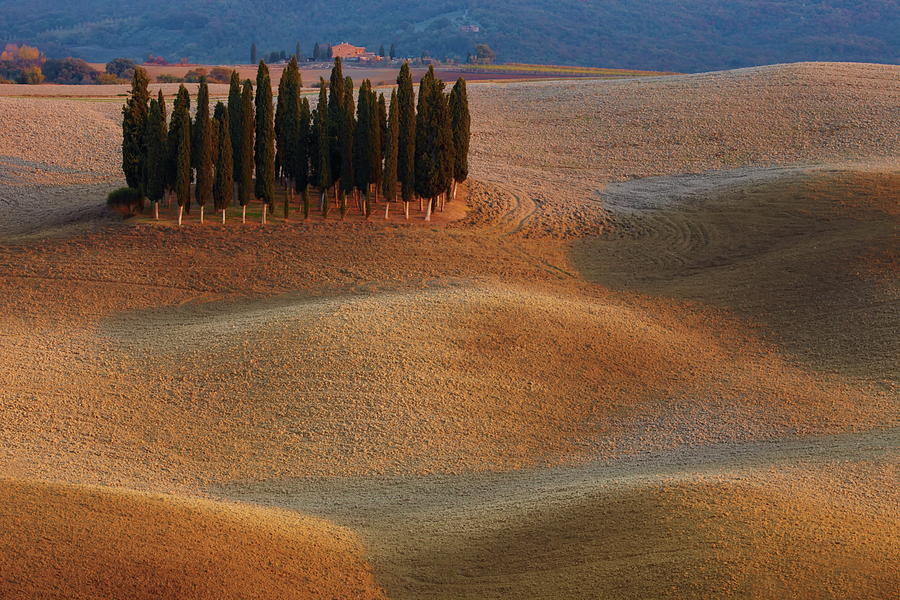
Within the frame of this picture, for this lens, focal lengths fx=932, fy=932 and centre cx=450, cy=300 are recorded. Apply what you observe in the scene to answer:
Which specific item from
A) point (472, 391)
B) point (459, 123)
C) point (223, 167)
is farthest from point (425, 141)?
point (472, 391)

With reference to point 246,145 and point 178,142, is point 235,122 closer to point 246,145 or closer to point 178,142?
point 246,145

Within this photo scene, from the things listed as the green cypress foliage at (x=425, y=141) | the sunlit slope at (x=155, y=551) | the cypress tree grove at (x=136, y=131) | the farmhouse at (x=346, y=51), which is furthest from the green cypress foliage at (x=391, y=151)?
the farmhouse at (x=346, y=51)

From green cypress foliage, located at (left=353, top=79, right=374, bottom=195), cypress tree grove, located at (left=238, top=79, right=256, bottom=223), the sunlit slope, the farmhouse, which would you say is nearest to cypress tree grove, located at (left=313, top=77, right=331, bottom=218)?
green cypress foliage, located at (left=353, top=79, right=374, bottom=195)

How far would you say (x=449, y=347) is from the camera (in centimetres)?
2295

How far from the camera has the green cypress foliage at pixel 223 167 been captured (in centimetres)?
3294

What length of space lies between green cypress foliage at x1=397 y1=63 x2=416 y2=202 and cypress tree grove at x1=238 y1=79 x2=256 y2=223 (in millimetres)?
5417

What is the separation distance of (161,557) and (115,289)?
18.7 m

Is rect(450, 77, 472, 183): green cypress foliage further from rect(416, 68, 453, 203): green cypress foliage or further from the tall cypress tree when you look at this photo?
the tall cypress tree

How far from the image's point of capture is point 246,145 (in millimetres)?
33469

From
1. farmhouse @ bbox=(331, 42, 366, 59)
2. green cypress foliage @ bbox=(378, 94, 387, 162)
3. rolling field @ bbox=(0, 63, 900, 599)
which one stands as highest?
farmhouse @ bbox=(331, 42, 366, 59)

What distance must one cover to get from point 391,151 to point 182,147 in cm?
745

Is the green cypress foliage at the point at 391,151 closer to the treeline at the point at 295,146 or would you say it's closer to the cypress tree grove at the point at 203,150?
the treeline at the point at 295,146

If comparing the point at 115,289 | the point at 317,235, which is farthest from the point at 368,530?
the point at 317,235

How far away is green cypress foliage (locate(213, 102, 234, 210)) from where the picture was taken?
32.9 meters
